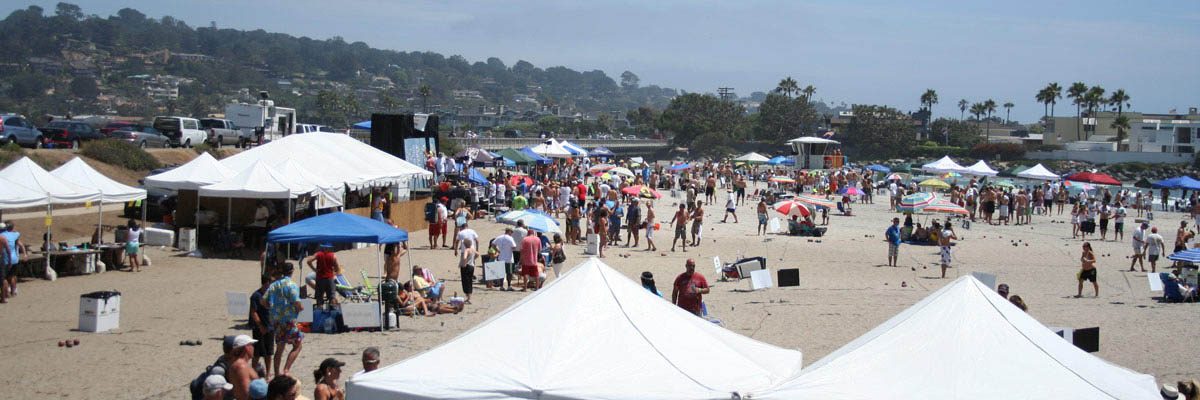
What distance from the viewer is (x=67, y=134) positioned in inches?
1412

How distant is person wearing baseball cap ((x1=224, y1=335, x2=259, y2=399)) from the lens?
7.46 metres

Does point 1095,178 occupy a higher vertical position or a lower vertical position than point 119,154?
higher

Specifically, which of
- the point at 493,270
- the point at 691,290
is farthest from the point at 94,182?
the point at 691,290

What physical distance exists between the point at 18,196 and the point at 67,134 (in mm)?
22814

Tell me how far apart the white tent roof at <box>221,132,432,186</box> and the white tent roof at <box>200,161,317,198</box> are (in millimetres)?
1000

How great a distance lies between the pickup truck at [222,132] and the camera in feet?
134

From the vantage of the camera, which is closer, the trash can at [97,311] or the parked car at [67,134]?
the trash can at [97,311]

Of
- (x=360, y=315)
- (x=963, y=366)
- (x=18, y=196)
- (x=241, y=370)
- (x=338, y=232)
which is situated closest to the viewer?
(x=963, y=366)

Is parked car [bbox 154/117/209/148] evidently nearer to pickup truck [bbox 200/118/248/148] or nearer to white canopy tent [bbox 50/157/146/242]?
pickup truck [bbox 200/118/248/148]

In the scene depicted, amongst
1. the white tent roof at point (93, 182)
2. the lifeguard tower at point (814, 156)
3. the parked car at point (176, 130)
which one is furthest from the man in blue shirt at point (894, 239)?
the lifeguard tower at point (814, 156)

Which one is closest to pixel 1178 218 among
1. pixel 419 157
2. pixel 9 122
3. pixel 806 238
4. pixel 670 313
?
pixel 806 238

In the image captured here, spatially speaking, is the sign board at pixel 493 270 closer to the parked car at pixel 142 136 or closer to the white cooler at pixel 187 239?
the white cooler at pixel 187 239

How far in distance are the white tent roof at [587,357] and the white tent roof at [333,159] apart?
14.4 m

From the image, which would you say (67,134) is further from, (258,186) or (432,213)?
(258,186)
